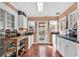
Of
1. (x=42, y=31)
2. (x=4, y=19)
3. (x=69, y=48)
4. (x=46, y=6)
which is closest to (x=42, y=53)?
(x=46, y=6)

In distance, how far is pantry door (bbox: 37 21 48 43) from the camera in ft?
38.7

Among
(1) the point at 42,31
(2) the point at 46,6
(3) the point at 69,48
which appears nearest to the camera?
(3) the point at 69,48

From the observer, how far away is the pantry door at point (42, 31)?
465 inches

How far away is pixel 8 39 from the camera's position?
15.5ft

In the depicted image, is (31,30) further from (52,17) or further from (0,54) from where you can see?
(0,54)

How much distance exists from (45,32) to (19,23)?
4.19 metres

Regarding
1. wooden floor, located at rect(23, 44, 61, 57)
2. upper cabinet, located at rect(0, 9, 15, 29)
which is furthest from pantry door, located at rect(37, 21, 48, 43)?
upper cabinet, located at rect(0, 9, 15, 29)

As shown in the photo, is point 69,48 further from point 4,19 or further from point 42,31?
point 42,31

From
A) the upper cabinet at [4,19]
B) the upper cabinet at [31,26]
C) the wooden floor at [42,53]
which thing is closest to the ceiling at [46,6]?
the upper cabinet at [4,19]

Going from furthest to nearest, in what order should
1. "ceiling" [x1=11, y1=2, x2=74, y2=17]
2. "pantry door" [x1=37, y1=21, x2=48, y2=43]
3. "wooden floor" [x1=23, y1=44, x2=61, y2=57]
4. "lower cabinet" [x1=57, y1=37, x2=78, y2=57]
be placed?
"pantry door" [x1=37, y1=21, x2=48, y2=43] → "wooden floor" [x1=23, y1=44, x2=61, y2=57] → "ceiling" [x1=11, y1=2, x2=74, y2=17] → "lower cabinet" [x1=57, y1=37, x2=78, y2=57]

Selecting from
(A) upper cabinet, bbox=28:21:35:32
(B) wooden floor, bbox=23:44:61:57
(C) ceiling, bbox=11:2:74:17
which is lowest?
(B) wooden floor, bbox=23:44:61:57

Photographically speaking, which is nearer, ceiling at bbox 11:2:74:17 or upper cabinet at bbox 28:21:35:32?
ceiling at bbox 11:2:74:17

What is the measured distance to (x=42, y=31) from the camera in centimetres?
1197

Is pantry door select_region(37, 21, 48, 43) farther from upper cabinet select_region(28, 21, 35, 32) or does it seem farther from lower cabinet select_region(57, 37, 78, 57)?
lower cabinet select_region(57, 37, 78, 57)
